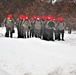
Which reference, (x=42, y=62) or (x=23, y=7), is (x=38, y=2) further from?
(x=42, y=62)

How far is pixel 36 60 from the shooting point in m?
13.3

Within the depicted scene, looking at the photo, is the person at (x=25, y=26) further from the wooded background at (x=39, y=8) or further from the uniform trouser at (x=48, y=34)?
the wooded background at (x=39, y=8)

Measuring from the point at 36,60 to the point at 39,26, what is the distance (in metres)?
10.6

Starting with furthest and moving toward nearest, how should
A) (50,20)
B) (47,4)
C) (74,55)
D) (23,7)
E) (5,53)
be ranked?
(23,7), (47,4), (50,20), (5,53), (74,55)

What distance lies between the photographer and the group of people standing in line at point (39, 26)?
23.0 metres

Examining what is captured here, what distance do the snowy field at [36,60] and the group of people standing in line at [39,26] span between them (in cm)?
613

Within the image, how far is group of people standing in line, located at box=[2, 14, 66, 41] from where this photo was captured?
23.0m

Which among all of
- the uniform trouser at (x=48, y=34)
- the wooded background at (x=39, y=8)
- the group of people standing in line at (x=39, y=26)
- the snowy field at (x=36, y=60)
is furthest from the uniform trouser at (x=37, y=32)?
the wooded background at (x=39, y=8)

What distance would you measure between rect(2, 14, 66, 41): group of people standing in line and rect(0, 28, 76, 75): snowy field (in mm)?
6135

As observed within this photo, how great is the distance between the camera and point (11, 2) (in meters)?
60.8

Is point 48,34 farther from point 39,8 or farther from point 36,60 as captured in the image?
point 39,8

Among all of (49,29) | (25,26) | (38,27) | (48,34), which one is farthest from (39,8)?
(49,29)

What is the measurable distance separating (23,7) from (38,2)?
4702 mm

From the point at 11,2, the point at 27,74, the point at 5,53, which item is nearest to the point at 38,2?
the point at 11,2
